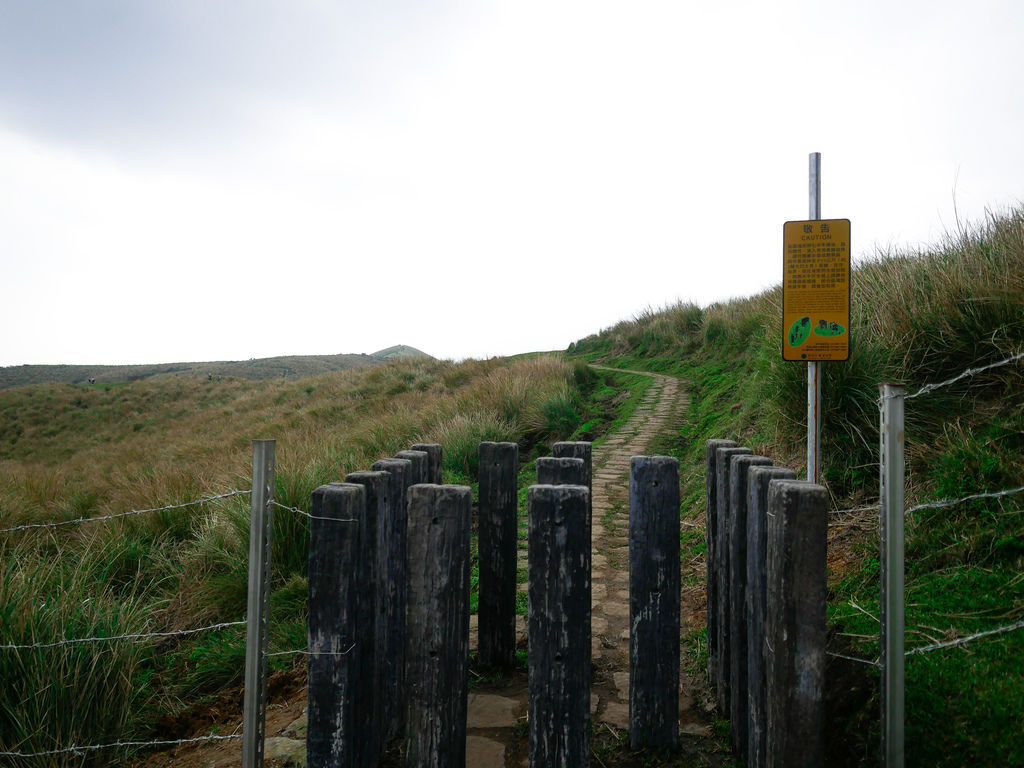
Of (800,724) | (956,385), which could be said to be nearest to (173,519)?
(800,724)

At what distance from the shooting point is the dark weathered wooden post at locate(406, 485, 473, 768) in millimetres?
1932

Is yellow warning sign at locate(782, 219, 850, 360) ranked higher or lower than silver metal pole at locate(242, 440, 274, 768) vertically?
higher

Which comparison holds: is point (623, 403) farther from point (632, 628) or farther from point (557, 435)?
point (632, 628)

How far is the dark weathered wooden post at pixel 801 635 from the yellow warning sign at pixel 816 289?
227 centimetres

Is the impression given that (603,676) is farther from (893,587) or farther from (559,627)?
(893,587)

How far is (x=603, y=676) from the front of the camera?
3.09m

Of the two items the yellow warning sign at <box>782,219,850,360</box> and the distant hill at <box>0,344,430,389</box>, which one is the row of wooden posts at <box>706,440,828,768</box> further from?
the distant hill at <box>0,344,430,389</box>

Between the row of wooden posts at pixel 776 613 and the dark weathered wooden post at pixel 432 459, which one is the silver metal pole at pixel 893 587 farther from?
the dark weathered wooden post at pixel 432 459

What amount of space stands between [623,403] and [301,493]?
7.38 metres

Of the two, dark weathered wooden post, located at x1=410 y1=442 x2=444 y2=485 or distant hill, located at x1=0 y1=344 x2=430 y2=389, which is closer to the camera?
dark weathered wooden post, located at x1=410 y1=442 x2=444 y2=485

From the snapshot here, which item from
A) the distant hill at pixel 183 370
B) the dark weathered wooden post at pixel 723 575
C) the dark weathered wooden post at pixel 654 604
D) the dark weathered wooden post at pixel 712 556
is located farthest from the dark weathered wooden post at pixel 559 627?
the distant hill at pixel 183 370

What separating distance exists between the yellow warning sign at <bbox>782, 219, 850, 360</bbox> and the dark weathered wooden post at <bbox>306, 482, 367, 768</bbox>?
2991 mm

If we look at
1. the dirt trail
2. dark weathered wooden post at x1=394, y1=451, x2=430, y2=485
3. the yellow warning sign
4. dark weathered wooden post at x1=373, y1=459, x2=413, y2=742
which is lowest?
the dirt trail

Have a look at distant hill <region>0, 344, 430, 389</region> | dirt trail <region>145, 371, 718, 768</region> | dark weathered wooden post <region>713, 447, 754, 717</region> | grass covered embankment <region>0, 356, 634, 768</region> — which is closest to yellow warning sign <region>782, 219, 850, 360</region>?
dark weathered wooden post <region>713, 447, 754, 717</region>
